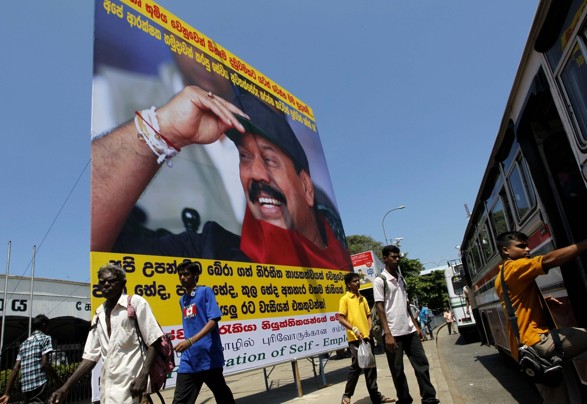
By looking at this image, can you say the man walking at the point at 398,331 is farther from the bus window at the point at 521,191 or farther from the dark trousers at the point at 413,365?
the bus window at the point at 521,191

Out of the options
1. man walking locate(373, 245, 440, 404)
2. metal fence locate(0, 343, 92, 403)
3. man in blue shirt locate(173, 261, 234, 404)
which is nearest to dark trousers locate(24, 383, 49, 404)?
man in blue shirt locate(173, 261, 234, 404)

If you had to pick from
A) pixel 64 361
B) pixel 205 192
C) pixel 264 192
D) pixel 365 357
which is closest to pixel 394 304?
pixel 365 357

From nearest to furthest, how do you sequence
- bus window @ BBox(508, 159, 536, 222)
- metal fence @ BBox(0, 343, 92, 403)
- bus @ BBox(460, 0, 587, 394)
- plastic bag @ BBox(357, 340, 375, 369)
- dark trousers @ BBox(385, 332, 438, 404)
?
bus @ BBox(460, 0, 587, 394), bus window @ BBox(508, 159, 536, 222), dark trousers @ BBox(385, 332, 438, 404), plastic bag @ BBox(357, 340, 375, 369), metal fence @ BBox(0, 343, 92, 403)

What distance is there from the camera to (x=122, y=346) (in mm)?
2852

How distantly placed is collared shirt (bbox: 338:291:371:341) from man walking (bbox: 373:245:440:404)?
3.30 feet

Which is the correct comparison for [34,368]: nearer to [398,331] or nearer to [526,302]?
[398,331]

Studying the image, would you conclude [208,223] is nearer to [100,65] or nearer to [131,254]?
[131,254]

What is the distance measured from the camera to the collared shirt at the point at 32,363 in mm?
5590

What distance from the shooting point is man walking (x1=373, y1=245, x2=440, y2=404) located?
14.0 feet

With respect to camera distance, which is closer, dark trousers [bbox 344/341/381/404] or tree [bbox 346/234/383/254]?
dark trousers [bbox 344/341/381/404]

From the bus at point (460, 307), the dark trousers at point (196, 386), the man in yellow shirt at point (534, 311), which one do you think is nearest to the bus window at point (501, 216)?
the man in yellow shirt at point (534, 311)

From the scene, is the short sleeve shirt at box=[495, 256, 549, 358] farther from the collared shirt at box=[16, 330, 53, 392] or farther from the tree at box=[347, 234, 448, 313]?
the tree at box=[347, 234, 448, 313]

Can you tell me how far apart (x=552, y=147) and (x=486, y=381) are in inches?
199

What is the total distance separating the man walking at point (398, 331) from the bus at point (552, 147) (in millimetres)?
1337
